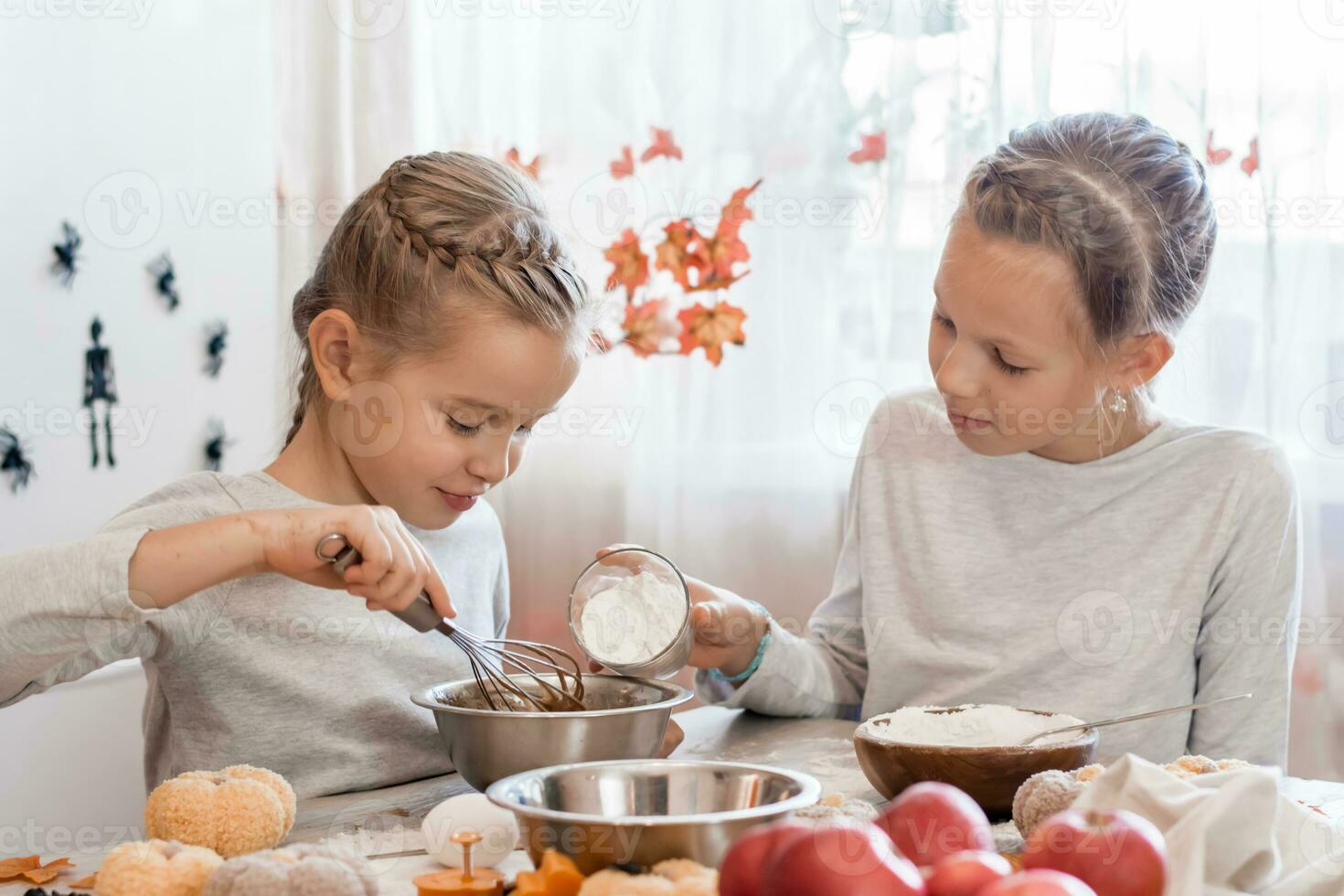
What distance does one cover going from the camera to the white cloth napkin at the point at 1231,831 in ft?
2.30

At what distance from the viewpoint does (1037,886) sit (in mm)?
558

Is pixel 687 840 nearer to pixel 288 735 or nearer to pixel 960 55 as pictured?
pixel 288 735

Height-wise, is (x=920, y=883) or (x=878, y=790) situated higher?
(x=920, y=883)

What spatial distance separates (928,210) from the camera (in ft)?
6.86

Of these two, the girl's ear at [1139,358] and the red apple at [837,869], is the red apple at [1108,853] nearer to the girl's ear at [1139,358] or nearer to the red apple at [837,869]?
the red apple at [837,869]

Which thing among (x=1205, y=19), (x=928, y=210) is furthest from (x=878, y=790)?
(x=1205, y=19)

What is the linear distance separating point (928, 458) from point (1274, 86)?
86 centimetres

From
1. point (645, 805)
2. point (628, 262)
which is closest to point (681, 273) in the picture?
point (628, 262)

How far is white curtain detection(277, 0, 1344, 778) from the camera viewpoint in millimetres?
1869

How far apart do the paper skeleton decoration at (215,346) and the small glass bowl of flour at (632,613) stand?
1649 mm

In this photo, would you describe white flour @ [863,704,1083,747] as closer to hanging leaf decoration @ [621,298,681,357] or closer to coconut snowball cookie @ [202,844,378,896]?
coconut snowball cookie @ [202,844,378,896]

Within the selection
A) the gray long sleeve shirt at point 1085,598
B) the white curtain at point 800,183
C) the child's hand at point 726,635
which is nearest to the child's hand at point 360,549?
the child's hand at point 726,635

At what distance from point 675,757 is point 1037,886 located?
62 cm

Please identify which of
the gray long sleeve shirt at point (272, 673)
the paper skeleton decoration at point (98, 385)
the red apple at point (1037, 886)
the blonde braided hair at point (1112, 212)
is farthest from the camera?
the paper skeleton decoration at point (98, 385)
